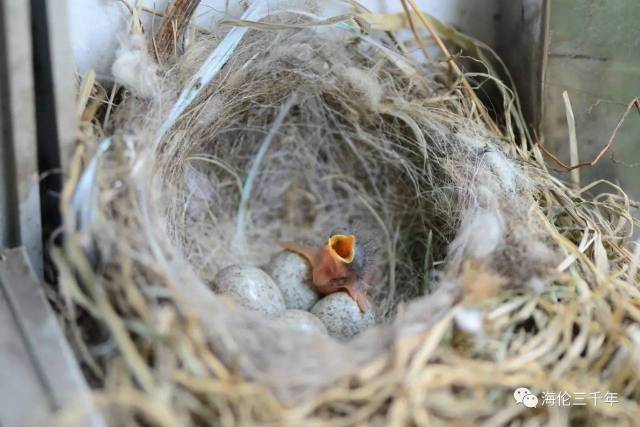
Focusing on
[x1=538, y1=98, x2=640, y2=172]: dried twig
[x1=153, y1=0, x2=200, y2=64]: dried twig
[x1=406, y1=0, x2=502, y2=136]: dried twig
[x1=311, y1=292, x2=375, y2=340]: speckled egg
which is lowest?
[x1=311, y1=292, x2=375, y2=340]: speckled egg

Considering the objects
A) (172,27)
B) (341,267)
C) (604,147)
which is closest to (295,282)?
(341,267)

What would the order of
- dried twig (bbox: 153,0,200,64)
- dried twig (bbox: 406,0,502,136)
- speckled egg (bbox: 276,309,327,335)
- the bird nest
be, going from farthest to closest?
dried twig (bbox: 406,0,502,136), dried twig (bbox: 153,0,200,64), speckled egg (bbox: 276,309,327,335), the bird nest

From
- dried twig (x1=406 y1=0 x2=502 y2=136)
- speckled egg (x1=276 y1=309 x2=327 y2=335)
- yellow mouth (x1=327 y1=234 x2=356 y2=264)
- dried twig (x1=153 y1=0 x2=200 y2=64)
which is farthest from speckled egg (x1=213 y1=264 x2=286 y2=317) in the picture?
dried twig (x1=406 y1=0 x2=502 y2=136)

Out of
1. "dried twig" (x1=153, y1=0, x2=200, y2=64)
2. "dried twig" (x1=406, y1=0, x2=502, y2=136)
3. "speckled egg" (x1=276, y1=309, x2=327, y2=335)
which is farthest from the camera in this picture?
"dried twig" (x1=406, y1=0, x2=502, y2=136)

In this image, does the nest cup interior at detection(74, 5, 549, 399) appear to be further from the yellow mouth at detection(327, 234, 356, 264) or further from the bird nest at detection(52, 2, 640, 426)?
the yellow mouth at detection(327, 234, 356, 264)

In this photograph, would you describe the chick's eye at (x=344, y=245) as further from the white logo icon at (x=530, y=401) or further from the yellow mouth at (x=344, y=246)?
the white logo icon at (x=530, y=401)

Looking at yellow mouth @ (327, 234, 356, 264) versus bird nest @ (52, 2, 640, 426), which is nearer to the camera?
bird nest @ (52, 2, 640, 426)

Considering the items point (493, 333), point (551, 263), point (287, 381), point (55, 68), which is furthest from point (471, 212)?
point (55, 68)
